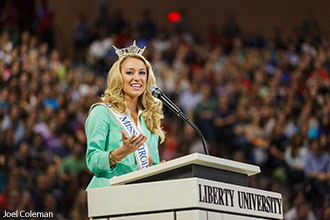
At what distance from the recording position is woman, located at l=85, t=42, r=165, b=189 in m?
3.15

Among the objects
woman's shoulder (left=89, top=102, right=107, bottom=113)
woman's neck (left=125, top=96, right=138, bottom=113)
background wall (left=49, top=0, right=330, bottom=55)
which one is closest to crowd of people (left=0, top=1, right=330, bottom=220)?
background wall (left=49, top=0, right=330, bottom=55)

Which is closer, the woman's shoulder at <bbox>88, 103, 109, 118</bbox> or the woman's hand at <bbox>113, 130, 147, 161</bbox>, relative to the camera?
the woman's hand at <bbox>113, 130, 147, 161</bbox>

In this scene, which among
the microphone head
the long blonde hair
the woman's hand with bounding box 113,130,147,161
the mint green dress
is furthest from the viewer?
the long blonde hair

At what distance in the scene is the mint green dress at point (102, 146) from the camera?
10.1 feet

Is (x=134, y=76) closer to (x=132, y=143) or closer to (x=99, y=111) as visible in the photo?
(x=99, y=111)

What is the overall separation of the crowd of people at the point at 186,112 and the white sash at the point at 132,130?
442 cm

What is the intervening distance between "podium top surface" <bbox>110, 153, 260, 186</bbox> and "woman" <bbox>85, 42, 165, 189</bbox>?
9.0 inches

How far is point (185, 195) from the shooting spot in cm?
260

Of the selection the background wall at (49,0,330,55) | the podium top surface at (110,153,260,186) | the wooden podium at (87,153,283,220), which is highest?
the background wall at (49,0,330,55)

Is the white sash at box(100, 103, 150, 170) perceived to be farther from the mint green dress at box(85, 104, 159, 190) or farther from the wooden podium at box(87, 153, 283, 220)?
the wooden podium at box(87, 153, 283, 220)

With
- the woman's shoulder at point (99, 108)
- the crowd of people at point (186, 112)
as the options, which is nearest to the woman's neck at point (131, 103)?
the woman's shoulder at point (99, 108)

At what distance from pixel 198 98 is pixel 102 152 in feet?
26.8

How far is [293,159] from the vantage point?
30.9 ft

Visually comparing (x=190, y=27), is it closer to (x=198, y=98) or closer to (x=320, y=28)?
(x=320, y=28)
